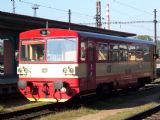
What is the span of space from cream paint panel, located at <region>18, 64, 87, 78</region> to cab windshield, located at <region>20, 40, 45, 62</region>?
305 millimetres

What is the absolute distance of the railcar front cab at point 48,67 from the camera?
14.6 metres

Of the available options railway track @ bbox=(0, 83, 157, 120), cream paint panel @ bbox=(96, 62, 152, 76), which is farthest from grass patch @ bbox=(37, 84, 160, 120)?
cream paint panel @ bbox=(96, 62, 152, 76)

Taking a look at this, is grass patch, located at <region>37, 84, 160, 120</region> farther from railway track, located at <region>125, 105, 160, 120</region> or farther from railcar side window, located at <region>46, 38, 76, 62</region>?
railcar side window, located at <region>46, 38, 76, 62</region>

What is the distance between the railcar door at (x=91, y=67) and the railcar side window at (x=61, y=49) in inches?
33.2

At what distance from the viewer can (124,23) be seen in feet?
230

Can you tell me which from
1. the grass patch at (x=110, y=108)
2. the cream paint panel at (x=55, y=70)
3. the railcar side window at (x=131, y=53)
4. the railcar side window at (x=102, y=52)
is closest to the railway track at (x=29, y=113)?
the grass patch at (x=110, y=108)

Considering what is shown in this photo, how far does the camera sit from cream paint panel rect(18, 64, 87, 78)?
47.7 feet

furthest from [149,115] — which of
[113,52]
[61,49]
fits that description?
[113,52]

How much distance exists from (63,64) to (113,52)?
3.21 meters

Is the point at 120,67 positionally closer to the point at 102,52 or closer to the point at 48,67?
the point at 102,52

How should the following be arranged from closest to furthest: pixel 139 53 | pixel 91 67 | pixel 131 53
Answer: pixel 91 67 < pixel 131 53 < pixel 139 53

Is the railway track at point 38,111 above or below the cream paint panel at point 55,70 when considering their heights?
below

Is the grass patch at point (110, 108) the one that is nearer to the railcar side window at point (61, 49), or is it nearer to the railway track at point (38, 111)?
the railway track at point (38, 111)

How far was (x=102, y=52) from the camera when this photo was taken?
16.3 meters
